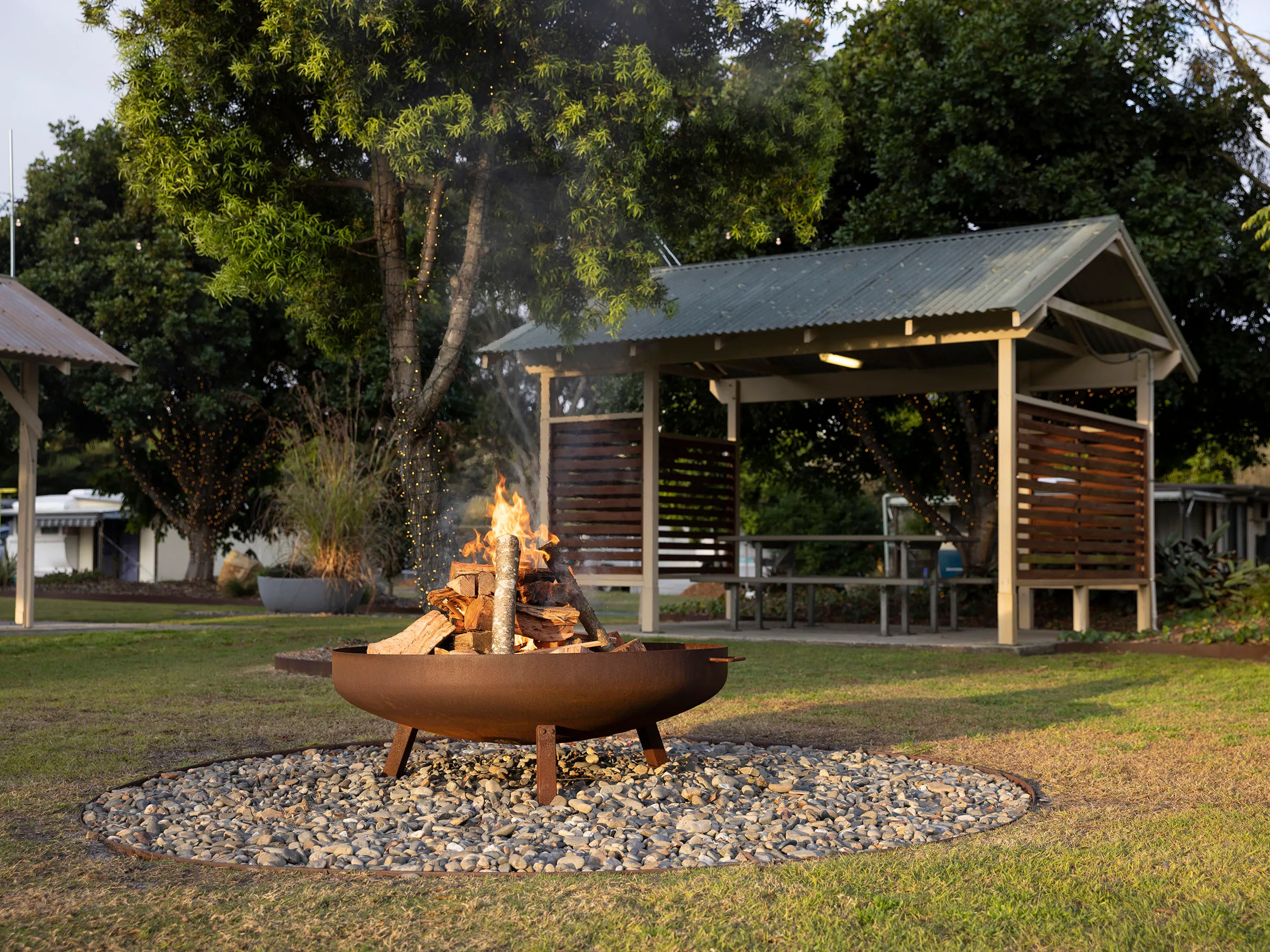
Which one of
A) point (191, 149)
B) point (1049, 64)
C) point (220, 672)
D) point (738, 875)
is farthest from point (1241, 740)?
point (1049, 64)

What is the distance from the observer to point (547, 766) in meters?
4.12

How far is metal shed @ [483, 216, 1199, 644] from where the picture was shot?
1012 centimetres

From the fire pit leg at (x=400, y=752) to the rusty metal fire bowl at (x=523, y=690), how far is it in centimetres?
26

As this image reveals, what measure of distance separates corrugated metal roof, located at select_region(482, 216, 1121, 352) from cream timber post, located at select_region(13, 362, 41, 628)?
416cm

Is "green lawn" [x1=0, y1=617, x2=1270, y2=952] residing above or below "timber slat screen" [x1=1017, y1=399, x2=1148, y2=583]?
below

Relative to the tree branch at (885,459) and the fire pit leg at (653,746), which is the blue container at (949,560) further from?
the fire pit leg at (653,746)

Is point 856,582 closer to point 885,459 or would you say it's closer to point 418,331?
point 885,459

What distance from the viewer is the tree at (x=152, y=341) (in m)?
19.1

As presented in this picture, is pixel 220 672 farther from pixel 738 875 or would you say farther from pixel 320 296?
pixel 738 875

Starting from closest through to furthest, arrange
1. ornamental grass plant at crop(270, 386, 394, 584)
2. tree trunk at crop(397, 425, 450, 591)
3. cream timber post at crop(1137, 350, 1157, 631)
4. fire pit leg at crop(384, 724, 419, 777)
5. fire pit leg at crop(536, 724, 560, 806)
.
Result: 1. fire pit leg at crop(536, 724, 560, 806)
2. fire pit leg at crop(384, 724, 419, 777)
3. tree trunk at crop(397, 425, 450, 591)
4. cream timber post at crop(1137, 350, 1157, 631)
5. ornamental grass plant at crop(270, 386, 394, 584)

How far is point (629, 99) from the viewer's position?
8.48 meters

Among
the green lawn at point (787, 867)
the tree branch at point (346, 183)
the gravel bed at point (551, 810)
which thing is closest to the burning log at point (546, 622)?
the gravel bed at point (551, 810)

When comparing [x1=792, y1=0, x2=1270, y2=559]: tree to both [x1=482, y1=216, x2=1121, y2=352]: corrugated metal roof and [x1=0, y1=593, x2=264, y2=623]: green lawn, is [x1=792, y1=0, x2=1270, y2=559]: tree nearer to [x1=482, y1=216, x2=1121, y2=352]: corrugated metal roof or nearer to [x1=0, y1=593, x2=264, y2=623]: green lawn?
[x1=482, y1=216, x2=1121, y2=352]: corrugated metal roof

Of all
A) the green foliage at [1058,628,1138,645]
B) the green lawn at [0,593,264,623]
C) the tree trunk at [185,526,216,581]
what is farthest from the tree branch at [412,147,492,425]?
the tree trunk at [185,526,216,581]
